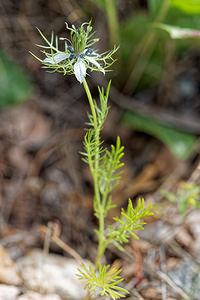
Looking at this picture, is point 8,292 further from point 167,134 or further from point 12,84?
point 12,84

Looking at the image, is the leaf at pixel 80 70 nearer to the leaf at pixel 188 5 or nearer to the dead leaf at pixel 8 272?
the dead leaf at pixel 8 272

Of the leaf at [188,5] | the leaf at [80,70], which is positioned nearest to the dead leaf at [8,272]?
the leaf at [80,70]

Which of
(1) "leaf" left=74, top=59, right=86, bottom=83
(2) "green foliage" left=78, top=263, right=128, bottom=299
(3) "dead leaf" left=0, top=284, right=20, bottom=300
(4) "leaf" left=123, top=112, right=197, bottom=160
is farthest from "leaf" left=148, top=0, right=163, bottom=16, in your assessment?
(3) "dead leaf" left=0, top=284, right=20, bottom=300

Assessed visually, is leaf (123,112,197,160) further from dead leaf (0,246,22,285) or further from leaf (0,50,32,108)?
dead leaf (0,246,22,285)

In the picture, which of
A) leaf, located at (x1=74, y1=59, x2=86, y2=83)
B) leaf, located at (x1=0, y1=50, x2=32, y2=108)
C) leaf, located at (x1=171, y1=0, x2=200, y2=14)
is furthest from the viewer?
leaf, located at (x1=0, y1=50, x2=32, y2=108)

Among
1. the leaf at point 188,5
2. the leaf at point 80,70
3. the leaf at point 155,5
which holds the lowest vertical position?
the leaf at point 80,70

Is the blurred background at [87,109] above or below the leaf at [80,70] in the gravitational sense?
above

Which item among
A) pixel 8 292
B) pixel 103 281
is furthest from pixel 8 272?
pixel 103 281

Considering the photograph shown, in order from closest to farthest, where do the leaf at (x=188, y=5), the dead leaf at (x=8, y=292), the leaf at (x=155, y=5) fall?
the dead leaf at (x=8, y=292)
the leaf at (x=188, y=5)
the leaf at (x=155, y=5)
